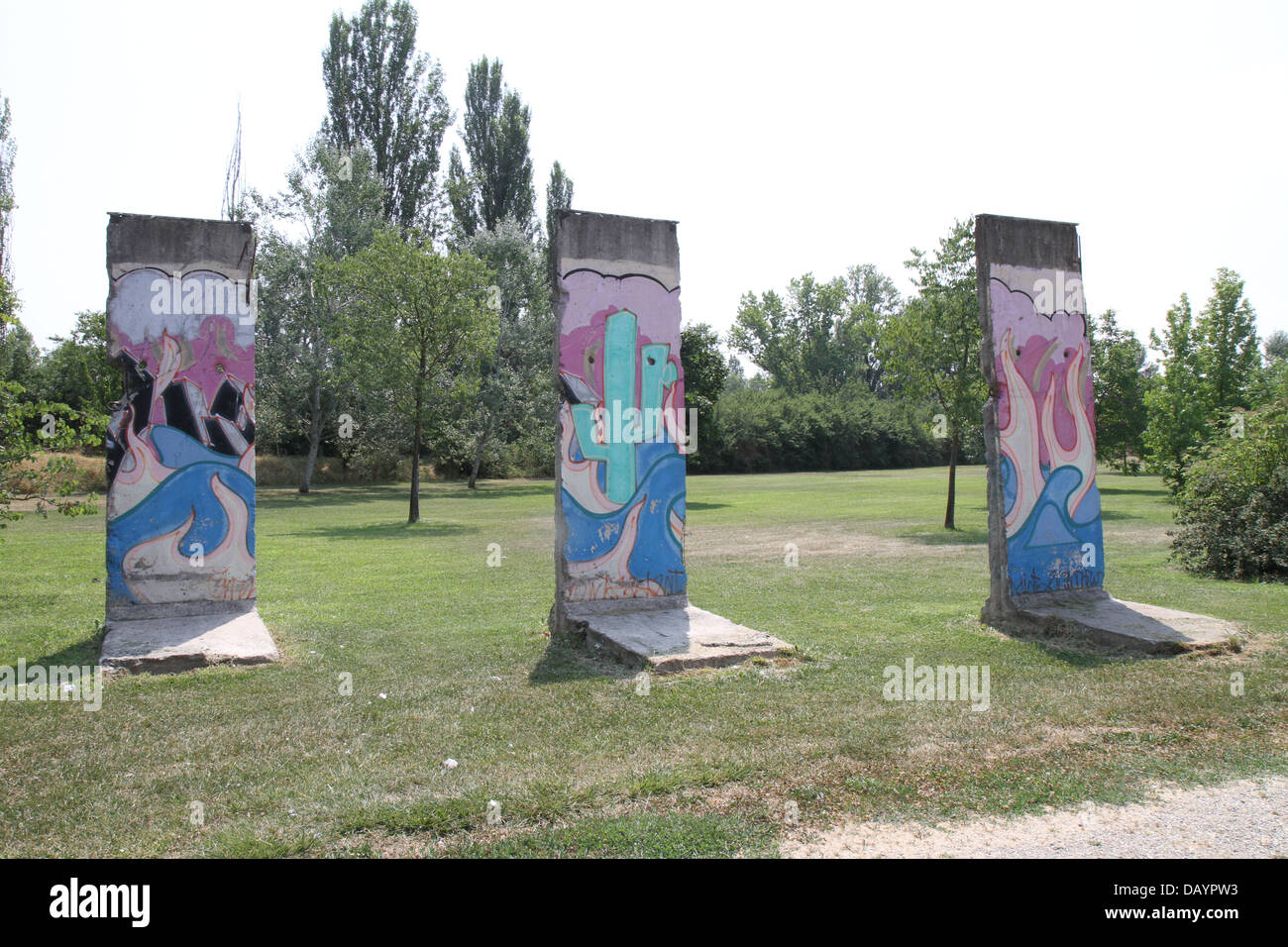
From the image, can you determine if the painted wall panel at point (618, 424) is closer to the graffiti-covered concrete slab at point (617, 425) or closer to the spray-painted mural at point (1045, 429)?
the graffiti-covered concrete slab at point (617, 425)

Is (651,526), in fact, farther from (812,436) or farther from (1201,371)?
(812,436)

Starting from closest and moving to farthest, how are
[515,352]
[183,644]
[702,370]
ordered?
[183,644]
[702,370]
[515,352]

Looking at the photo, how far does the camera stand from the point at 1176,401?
27984mm

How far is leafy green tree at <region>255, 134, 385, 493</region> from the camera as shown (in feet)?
109

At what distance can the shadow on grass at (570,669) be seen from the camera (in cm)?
753

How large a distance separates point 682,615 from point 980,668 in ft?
9.37

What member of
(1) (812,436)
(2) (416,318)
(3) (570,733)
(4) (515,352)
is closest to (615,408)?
(3) (570,733)

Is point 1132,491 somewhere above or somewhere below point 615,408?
below

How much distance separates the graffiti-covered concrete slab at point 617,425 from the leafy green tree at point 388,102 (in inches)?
1326

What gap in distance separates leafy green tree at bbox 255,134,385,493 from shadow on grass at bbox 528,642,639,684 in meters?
26.8

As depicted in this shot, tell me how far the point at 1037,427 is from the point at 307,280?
98.4 ft

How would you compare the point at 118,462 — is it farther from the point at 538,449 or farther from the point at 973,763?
the point at 538,449

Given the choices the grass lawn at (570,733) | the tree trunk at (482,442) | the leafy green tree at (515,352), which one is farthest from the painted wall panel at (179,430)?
the tree trunk at (482,442)

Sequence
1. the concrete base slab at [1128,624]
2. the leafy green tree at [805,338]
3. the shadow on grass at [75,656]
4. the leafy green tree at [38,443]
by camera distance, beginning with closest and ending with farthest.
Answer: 1. the shadow on grass at [75,656]
2. the concrete base slab at [1128,624]
3. the leafy green tree at [38,443]
4. the leafy green tree at [805,338]
